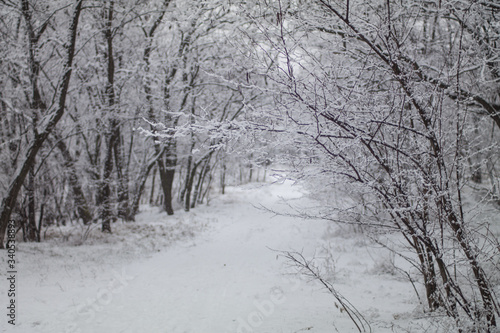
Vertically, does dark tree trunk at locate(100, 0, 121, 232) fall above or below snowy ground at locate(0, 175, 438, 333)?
above

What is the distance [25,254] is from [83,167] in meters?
5.51

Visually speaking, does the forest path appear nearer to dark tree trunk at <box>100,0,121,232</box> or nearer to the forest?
the forest

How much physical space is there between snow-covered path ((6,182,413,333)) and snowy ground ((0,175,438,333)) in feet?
0.05

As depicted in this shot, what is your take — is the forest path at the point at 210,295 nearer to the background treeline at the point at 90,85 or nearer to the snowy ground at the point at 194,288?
the snowy ground at the point at 194,288

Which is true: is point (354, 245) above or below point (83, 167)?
below

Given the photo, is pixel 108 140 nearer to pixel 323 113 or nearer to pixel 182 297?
pixel 182 297

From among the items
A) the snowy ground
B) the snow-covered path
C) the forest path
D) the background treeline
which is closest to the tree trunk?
the background treeline

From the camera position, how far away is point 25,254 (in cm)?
722

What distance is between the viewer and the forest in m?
2.48

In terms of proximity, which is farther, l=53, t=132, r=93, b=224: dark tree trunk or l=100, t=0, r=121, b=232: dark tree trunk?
l=53, t=132, r=93, b=224: dark tree trunk

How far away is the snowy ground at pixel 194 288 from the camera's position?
4.12 meters

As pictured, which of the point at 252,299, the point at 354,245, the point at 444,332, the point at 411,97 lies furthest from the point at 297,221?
the point at 411,97

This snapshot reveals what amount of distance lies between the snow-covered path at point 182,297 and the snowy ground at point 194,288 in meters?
0.01

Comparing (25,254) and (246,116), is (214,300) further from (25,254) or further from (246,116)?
(25,254)
